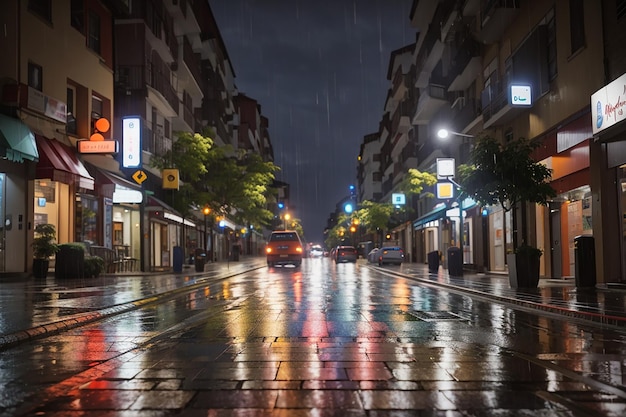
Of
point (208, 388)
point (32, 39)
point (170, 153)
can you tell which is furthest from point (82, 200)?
Answer: point (208, 388)

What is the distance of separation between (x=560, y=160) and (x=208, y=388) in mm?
17852

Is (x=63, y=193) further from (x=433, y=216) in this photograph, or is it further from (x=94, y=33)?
(x=433, y=216)

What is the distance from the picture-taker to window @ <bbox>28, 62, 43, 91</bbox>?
20.0 m

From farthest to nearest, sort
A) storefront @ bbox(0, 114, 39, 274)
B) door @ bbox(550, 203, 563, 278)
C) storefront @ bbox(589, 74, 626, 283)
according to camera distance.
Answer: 1. door @ bbox(550, 203, 563, 278)
2. storefront @ bbox(0, 114, 39, 274)
3. storefront @ bbox(589, 74, 626, 283)

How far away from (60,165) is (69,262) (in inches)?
134

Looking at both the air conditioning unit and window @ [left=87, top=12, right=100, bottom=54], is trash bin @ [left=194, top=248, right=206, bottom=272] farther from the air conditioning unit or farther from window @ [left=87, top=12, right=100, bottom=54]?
the air conditioning unit

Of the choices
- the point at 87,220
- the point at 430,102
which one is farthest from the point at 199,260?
the point at 430,102

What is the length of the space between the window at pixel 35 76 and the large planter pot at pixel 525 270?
1709cm

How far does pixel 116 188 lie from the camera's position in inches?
974

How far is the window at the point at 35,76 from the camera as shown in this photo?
20.0 m

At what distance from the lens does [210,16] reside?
55.8 m

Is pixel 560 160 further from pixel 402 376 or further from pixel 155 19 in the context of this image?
pixel 155 19

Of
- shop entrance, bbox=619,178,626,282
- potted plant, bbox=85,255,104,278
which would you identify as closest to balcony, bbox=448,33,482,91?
shop entrance, bbox=619,178,626,282

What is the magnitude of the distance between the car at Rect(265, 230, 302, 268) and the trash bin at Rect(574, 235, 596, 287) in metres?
21.6
